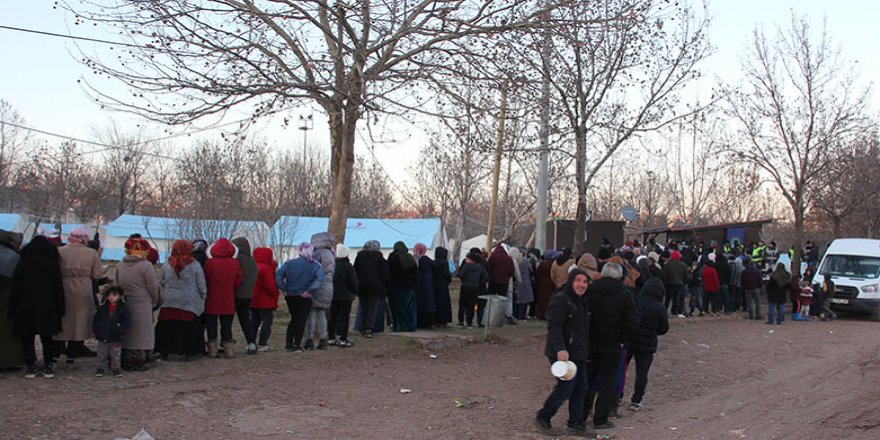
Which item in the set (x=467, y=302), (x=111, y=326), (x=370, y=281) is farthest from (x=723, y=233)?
(x=111, y=326)

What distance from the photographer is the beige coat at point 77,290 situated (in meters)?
9.52

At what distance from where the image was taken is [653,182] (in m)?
51.9

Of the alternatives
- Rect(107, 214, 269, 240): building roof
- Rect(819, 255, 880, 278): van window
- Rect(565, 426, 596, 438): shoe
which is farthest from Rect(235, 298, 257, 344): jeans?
Rect(819, 255, 880, 278): van window

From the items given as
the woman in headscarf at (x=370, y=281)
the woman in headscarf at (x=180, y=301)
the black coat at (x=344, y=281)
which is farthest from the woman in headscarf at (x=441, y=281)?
the woman in headscarf at (x=180, y=301)

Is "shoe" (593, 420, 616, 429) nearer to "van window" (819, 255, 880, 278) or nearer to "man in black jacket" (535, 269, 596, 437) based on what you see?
"man in black jacket" (535, 269, 596, 437)

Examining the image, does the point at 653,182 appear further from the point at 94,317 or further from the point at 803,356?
the point at 94,317

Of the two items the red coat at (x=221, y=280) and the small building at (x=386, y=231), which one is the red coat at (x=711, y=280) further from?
the small building at (x=386, y=231)

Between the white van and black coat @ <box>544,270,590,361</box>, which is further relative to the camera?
the white van

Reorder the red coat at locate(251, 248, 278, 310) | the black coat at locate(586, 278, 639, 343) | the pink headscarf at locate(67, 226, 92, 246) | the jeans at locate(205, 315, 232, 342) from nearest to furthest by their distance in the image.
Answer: the black coat at locate(586, 278, 639, 343)
the pink headscarf at locate(67, 226, 92, 246)
the jeans at locate(205, 315, 232, 342)
the red coat at locate(251, 248, 278, 310)

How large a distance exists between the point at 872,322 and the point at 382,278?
53.1ft

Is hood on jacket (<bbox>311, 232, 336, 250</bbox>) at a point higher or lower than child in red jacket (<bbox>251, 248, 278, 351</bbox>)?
higher

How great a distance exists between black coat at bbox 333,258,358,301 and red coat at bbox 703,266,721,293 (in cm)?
1222

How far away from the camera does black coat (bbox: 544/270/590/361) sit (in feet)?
25.3

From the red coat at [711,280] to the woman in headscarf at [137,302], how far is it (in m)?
15.8
